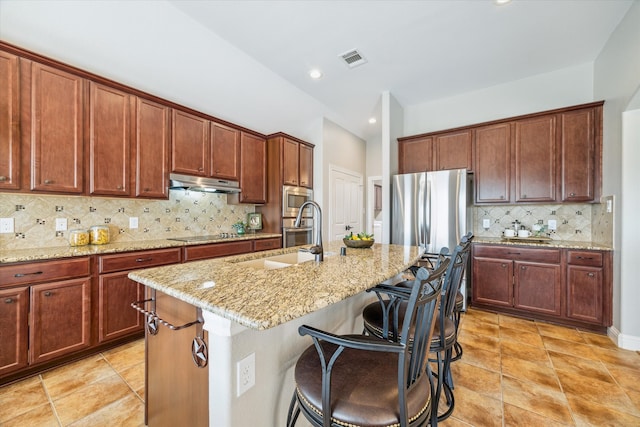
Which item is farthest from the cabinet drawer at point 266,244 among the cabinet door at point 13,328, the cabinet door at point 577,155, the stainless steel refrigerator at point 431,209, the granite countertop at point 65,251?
the cabinet door at point 577,155

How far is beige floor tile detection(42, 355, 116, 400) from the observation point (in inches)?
71.1

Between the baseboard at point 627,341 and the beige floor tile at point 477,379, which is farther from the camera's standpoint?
the baseboard at point 627,341

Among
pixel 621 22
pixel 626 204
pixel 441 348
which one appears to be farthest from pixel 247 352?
pixel 621 22

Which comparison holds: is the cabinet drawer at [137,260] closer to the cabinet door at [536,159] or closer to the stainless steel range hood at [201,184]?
the stainless steel range hood at [201,184]

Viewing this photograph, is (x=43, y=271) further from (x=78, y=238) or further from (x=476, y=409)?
(x=476, y=409)

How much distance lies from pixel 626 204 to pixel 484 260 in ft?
4.36

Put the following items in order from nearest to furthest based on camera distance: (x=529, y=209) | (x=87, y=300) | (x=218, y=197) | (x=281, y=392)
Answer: (x=281, y=392), (x=87, y=300), (x=529, y=209), (x=218, y=197)

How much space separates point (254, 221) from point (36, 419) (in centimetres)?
291

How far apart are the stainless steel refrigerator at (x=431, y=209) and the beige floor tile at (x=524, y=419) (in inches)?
64.0

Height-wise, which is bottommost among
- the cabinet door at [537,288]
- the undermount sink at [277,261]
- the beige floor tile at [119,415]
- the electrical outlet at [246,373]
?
the beige floor tile at [119,415]

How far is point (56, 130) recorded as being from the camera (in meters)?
2.16

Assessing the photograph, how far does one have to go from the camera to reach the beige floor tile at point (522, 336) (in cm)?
246

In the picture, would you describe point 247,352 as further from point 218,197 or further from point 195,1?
point 218,197

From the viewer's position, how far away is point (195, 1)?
7.23 ft
